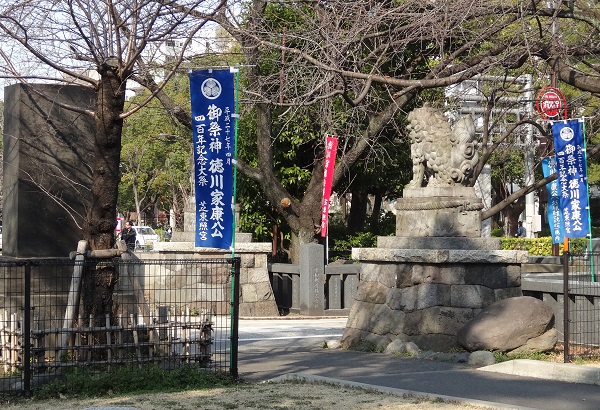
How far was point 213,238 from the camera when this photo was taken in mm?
10922

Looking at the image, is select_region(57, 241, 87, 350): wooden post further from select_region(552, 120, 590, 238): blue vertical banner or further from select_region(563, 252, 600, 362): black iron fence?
select_region(552, 120, 590, 238): blue vertical banner

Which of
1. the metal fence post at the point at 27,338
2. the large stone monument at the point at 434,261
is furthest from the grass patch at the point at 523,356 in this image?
the metal fence post at the point at 27,338

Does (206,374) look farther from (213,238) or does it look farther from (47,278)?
(47,278)

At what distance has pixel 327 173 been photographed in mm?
22125

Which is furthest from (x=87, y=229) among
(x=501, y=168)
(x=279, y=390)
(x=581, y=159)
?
(x=501, y=168)

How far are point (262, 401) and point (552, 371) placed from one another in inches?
144

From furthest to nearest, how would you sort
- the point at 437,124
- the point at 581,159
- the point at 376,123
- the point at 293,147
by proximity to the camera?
the point at 293,147
the point at 376,123
the point at 581,159
the point at 437,124

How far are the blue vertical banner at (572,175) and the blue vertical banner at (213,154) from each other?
27.5 ft

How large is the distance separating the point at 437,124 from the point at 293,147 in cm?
1084

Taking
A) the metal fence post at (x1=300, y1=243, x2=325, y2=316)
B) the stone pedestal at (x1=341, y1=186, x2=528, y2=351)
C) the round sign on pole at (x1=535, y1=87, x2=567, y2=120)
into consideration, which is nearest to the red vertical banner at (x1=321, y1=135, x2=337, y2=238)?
the metal fence post at (x1=300, y1=243, x2=325, y2=316)

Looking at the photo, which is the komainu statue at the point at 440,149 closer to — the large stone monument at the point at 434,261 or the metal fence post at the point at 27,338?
the large stone monument at the point at 434,261

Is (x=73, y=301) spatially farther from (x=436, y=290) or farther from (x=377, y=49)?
(x=377, y=49)

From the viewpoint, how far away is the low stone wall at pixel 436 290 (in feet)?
43.2

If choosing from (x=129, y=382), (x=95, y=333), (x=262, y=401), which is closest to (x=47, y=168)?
(x=95, y=333)
